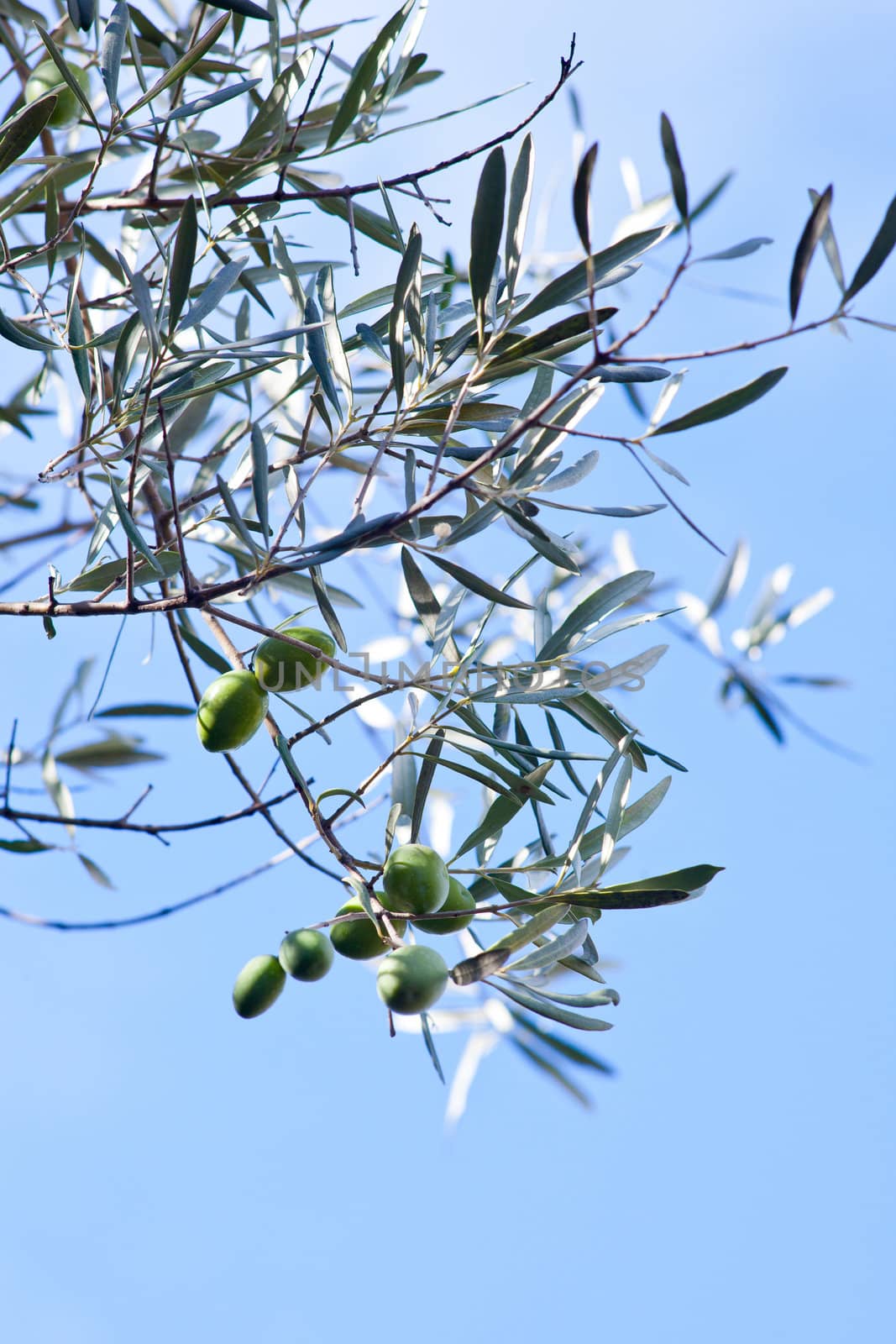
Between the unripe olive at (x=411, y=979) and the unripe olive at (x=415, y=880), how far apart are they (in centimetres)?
8

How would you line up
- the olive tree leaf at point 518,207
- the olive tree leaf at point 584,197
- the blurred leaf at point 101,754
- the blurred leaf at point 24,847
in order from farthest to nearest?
the blurred leaf at point 101,754, the blurred leaf at point 24,847, the olive tree leaf at point 518,207, the olive tree leaf at point 584,197

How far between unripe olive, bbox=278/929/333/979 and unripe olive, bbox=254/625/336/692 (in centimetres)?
25

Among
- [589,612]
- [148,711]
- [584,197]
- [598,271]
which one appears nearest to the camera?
[584,197]

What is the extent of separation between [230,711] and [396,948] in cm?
30

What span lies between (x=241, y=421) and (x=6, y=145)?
615 mm

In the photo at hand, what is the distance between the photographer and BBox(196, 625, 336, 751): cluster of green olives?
110 centimetres

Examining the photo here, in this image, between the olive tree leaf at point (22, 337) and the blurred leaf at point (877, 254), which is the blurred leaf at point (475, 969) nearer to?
the blurred leaf at point (877, 254)

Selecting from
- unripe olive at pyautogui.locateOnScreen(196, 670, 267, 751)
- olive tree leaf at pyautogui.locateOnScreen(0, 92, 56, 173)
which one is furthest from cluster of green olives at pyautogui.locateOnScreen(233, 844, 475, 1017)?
olive tree leaf at pyautogui.locateOnScreen(0, 92, 56, 173)

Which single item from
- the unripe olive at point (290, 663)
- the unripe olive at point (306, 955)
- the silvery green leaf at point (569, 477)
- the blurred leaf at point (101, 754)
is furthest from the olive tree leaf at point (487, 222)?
the blurred leaf at point (101, 754)

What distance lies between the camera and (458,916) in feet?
3.25

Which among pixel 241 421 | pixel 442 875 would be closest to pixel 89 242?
pixel 241 421

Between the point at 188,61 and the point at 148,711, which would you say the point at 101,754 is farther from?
the point at 188,61


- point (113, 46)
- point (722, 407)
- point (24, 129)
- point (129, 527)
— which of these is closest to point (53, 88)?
point (113, 46)

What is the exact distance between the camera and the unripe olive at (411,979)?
0.90m
